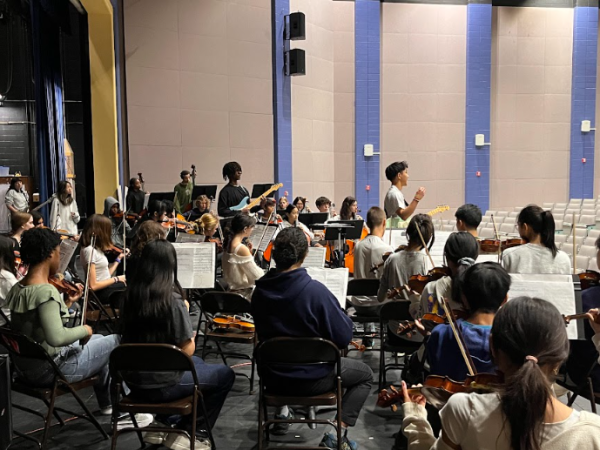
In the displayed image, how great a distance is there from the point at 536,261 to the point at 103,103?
888cm

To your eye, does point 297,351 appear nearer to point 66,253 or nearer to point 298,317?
point 298,317

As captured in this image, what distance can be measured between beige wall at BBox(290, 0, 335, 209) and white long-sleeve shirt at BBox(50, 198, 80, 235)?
204 inches

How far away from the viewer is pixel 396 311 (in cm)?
388

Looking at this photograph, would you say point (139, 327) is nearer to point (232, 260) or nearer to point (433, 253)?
point (232, 260)

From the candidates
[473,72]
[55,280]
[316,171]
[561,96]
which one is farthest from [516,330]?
[561,96]

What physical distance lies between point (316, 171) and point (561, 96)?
6.39 m

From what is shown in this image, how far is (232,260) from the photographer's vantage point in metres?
4.99

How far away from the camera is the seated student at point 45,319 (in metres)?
3.16

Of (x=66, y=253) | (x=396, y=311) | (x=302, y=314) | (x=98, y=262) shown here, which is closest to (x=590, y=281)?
(x=396, y=311)

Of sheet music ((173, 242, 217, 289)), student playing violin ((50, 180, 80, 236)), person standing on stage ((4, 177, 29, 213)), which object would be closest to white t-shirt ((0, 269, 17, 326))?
sheet music ((173, 242, 217, 289))

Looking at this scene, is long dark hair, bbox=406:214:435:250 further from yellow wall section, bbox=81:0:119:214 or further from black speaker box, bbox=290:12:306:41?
black speaker box, bbox=290:12:306:41

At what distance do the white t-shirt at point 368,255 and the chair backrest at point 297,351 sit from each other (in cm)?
235

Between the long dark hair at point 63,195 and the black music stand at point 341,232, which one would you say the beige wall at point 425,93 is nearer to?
the black music stand at point 341,232

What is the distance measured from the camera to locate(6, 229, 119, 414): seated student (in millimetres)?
3156
